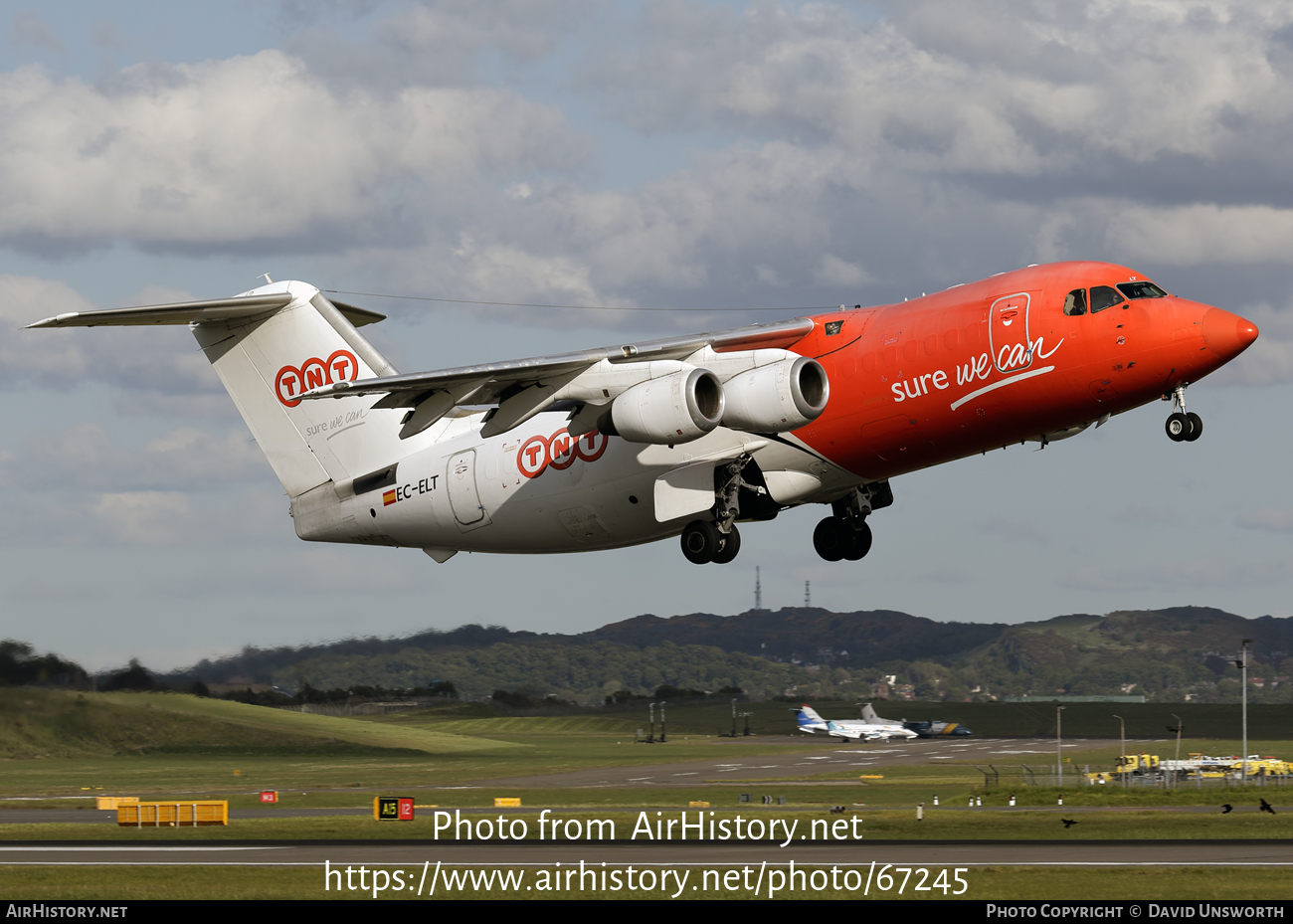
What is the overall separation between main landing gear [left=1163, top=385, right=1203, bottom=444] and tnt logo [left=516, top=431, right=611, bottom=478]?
9.01 metres

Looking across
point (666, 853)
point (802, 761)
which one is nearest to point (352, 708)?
point (802, 761)

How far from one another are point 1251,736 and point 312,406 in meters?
87.8

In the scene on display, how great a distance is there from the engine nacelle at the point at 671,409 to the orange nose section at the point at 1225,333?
7.09 meters

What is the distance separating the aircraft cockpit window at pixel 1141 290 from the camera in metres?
21.7

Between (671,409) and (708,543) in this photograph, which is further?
(708,543)

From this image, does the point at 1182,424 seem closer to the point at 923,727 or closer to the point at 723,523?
the point at 723,523

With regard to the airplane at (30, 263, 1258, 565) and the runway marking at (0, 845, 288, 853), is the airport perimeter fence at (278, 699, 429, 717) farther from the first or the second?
the airplane at (30, 263, 1258, 565)

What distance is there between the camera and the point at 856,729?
3866 inches

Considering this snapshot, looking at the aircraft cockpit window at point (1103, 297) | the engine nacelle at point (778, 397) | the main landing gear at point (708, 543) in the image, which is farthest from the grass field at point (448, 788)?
the aircraft cockpit window at point (1103, 297)

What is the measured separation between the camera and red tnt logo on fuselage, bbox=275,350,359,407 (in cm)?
2933

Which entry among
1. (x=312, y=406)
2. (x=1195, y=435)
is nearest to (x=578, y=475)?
(x=312, y=406)

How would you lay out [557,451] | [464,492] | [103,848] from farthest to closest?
[103,848] → [464,492] → [557,451]

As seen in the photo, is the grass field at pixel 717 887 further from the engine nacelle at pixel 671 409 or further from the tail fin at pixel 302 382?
the tail fin at pixel 302 382

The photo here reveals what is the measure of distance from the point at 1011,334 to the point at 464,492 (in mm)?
10400
